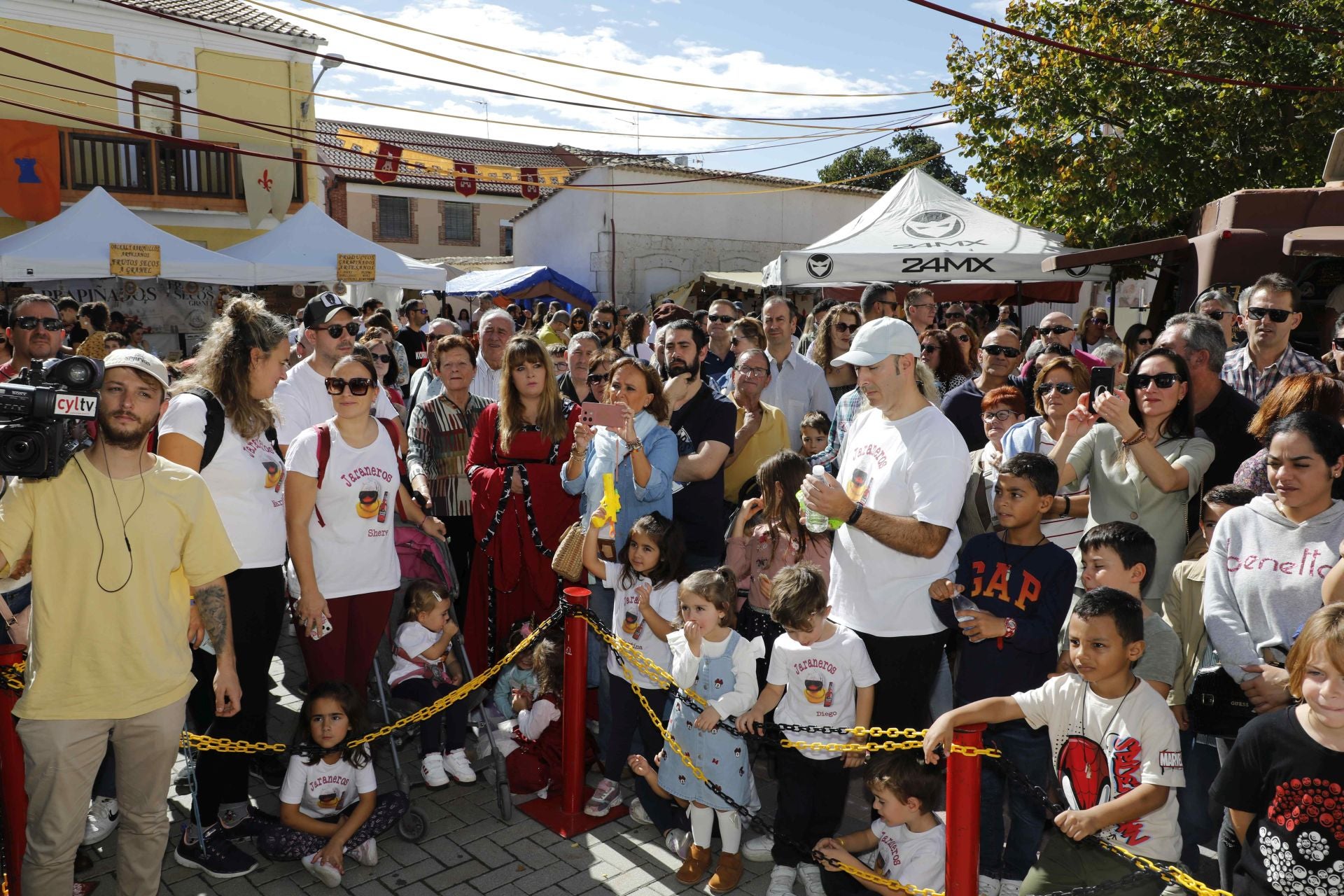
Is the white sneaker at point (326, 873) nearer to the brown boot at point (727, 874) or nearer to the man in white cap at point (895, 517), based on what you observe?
the brown boot at point (727, 874)

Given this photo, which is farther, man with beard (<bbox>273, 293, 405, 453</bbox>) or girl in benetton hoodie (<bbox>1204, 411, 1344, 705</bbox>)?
man with beard (<bbox>273, 293, 405, 453</bbox>)

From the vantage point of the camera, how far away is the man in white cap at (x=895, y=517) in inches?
141

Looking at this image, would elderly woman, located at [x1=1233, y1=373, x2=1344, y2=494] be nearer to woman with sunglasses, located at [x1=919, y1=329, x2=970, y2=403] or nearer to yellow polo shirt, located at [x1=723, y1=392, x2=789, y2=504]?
yellow polo shirt, located at [x1=723, y1=392, x2=789, y2=504]

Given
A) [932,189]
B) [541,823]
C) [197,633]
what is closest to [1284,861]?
[541,823]

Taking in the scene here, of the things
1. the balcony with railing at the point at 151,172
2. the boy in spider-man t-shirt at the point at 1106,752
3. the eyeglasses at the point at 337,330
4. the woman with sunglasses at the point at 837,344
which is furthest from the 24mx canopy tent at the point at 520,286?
the boy in spider-man t-shirt at the point at 1106,752

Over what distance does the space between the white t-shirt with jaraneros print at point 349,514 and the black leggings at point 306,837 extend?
3.13 feet

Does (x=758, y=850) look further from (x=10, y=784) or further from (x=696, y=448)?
(x=10, y=784)

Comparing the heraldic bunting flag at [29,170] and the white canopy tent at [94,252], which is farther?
the heraldic bunting flag at [29,170]

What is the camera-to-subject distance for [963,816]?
2969 millimetres

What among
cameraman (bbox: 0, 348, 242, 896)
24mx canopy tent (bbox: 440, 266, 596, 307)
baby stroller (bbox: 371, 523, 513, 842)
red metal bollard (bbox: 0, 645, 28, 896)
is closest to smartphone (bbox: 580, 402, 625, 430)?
baby stroller (bbox: 371, 523, 513, 842)

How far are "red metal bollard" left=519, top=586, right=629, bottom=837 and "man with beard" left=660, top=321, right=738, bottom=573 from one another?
796mm

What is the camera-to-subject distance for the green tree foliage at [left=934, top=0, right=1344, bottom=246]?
1280 cm

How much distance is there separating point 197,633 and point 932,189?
1103 centimetres

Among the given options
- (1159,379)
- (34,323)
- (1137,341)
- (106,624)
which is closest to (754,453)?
(1159,379)
